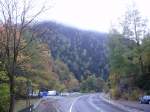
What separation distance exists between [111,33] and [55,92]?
119ft

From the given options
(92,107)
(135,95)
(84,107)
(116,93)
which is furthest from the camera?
(116,93)

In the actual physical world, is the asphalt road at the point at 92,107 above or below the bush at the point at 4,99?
below

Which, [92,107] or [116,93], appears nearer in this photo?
[92,107]

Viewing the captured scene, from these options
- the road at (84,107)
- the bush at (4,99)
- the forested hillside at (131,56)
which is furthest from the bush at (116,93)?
the bush at (4,99)

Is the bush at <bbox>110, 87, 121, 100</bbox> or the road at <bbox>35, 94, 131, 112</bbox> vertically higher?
the bush at <bbox>110, 87, 121, 100</bbox>

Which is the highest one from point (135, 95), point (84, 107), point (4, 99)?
point (4, 99)

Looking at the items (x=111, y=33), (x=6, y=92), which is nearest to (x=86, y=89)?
(x=111, y=33)

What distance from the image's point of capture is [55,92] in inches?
4619

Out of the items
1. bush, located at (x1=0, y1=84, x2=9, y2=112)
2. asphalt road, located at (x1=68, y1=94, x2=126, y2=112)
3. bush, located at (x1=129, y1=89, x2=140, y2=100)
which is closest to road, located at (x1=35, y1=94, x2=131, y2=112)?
asphalt road, located at (x1=68, y1=94, x2=126, y2=112)

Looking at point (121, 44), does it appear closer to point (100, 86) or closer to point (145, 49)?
point (145, 49)

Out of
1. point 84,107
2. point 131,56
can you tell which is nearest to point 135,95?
point 131,56

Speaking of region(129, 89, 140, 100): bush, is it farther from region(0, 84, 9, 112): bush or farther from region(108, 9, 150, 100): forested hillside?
region(0, 84, 9, 112): bush

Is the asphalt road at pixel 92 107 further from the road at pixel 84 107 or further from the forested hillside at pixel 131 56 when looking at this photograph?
the forested hillside at pixel 131 56

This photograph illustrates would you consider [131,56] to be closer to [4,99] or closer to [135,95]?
[135,95]
